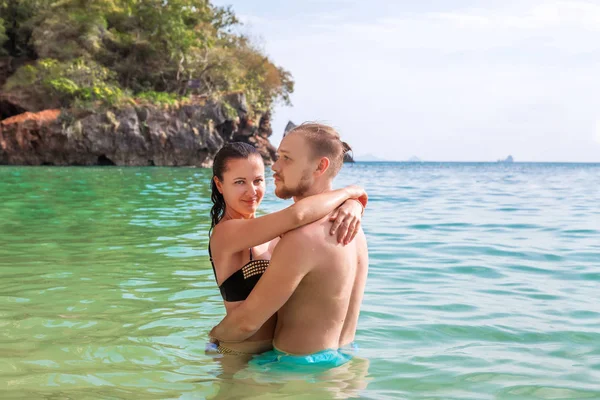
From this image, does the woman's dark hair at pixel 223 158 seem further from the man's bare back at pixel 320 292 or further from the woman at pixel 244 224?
the man's bare back at pixel 320 292

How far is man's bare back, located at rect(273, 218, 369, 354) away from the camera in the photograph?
308 centimetres

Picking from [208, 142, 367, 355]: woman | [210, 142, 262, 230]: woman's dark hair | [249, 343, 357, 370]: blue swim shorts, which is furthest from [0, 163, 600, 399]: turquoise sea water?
[210, 142, 262, 230]: woman's dark hair

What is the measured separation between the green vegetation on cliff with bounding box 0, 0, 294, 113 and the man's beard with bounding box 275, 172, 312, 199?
3340 cm

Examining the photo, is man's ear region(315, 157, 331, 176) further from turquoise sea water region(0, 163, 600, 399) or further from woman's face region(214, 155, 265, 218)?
turquoise sea water region(0, 163, 600, 399)

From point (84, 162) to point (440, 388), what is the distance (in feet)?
112

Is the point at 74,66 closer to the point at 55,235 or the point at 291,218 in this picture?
the point at 55,235

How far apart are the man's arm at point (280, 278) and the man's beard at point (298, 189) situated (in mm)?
260

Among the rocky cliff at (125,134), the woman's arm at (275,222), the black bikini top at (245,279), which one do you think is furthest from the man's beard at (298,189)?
the rocky cliff at (125,134)

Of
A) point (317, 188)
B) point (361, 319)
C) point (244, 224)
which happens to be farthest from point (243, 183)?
point (361, 319)

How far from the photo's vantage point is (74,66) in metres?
35.5

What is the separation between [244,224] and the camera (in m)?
3.28

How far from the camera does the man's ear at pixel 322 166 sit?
3152mm

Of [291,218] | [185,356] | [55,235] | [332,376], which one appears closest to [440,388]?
[332,376]

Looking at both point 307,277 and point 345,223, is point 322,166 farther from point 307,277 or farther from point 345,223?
point 307,277
